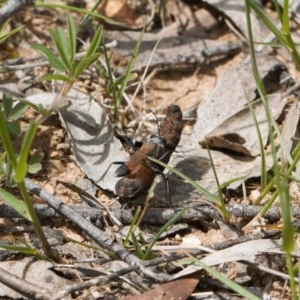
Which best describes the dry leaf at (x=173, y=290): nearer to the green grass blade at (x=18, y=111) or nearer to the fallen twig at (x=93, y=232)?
the fallen twig at (x=93, y=232)

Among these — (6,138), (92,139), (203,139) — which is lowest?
(203,139)

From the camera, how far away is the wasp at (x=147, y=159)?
3.73 m

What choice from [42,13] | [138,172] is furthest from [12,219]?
[42,13]

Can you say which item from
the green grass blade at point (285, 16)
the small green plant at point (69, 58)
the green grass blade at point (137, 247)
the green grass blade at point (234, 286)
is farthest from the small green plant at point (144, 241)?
the green grass blade at point (285, 16)

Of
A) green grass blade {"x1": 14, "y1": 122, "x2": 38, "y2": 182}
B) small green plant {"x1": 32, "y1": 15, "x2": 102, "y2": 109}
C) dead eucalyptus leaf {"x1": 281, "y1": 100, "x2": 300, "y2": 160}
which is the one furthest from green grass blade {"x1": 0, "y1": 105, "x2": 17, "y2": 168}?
dead eucalyptus leaf {"x1": 281, "y1": 100, "x2": 300, "y2": 160}

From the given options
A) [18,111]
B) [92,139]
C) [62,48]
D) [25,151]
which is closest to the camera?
[25,151]

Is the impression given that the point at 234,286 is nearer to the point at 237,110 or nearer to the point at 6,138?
the point at 6,138

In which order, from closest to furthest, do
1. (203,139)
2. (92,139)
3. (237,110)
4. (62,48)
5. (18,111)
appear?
1. (62,48)
2. (18,111)
3. (92,139)
4. (203,139)
5. (237,110)

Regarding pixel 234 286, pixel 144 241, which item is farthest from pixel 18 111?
pixel 234 286

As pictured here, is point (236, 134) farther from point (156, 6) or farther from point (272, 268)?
point (156, 6)

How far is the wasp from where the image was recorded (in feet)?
12.2

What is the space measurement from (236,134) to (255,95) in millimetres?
521

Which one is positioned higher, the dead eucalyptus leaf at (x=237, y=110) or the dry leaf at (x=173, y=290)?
the dead eucalyptus leaf at (x=237, y=110)

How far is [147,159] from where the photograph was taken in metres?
3.90
